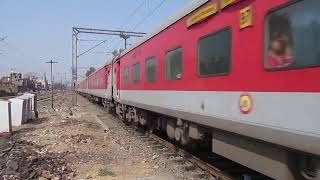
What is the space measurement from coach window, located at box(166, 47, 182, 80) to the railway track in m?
1.84

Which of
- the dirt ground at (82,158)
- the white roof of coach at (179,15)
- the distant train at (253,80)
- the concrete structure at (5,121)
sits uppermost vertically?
the white roof of coach at (179,15)

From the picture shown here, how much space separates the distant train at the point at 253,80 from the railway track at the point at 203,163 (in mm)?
629

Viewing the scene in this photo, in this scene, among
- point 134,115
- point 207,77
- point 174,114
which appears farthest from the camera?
point 134,115

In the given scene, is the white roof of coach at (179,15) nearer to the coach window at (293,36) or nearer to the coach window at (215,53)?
the coach window at (215,53)

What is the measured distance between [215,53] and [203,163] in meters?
3.09

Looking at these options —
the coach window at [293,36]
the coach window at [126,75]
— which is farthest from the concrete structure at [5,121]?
the coach window at [293,36]

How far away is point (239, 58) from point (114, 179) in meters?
3.80

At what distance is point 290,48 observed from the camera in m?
5.21

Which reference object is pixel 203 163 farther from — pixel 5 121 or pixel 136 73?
pixel 5 121

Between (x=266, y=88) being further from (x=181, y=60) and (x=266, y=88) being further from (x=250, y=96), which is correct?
(x=181, y=60)

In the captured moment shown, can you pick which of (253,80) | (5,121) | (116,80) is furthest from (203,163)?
(116,80)

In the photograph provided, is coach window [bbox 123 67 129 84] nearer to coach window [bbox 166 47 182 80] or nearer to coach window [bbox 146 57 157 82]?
coach window [bbox 146 57 157 82]

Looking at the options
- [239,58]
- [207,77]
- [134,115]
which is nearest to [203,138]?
[207,77]

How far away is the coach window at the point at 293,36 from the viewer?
15.5ft
